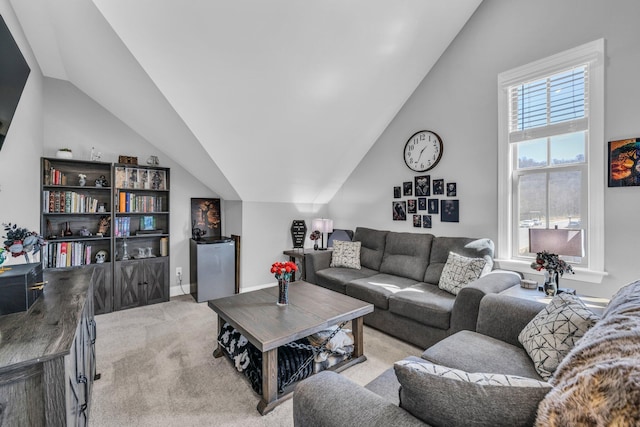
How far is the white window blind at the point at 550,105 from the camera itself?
2510 millimetres

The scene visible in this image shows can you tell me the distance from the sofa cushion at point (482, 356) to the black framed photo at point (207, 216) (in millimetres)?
3651

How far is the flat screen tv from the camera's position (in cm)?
164

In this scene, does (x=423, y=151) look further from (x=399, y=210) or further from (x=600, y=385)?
(x=600, y=385)

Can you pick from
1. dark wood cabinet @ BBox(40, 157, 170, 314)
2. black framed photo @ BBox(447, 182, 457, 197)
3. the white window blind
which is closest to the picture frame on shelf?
the white window blind

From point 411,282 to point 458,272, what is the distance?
58 centimetres

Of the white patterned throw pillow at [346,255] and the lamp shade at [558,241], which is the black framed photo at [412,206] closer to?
the white patterned throw pillow at [346,255]

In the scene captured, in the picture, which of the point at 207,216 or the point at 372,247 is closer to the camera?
the point at 372,247

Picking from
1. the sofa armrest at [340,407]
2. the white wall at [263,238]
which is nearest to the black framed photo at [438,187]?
the white wall at [263,238]

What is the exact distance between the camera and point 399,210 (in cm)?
394

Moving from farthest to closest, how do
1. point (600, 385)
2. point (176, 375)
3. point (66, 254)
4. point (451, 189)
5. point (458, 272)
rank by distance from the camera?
point (451, 189) < point (66, 254) < point (458, 272) < point (176, 375) < point (600, 385)

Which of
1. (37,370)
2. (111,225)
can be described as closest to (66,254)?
(111,225)

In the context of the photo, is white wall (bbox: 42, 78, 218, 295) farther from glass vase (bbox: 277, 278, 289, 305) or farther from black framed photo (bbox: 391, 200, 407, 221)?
black framed photo (bbox: 391, 200, 407, 221)

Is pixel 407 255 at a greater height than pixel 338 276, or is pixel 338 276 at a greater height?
pixel 407 255

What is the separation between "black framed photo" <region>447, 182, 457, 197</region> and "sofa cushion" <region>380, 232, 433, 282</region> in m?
0.55
